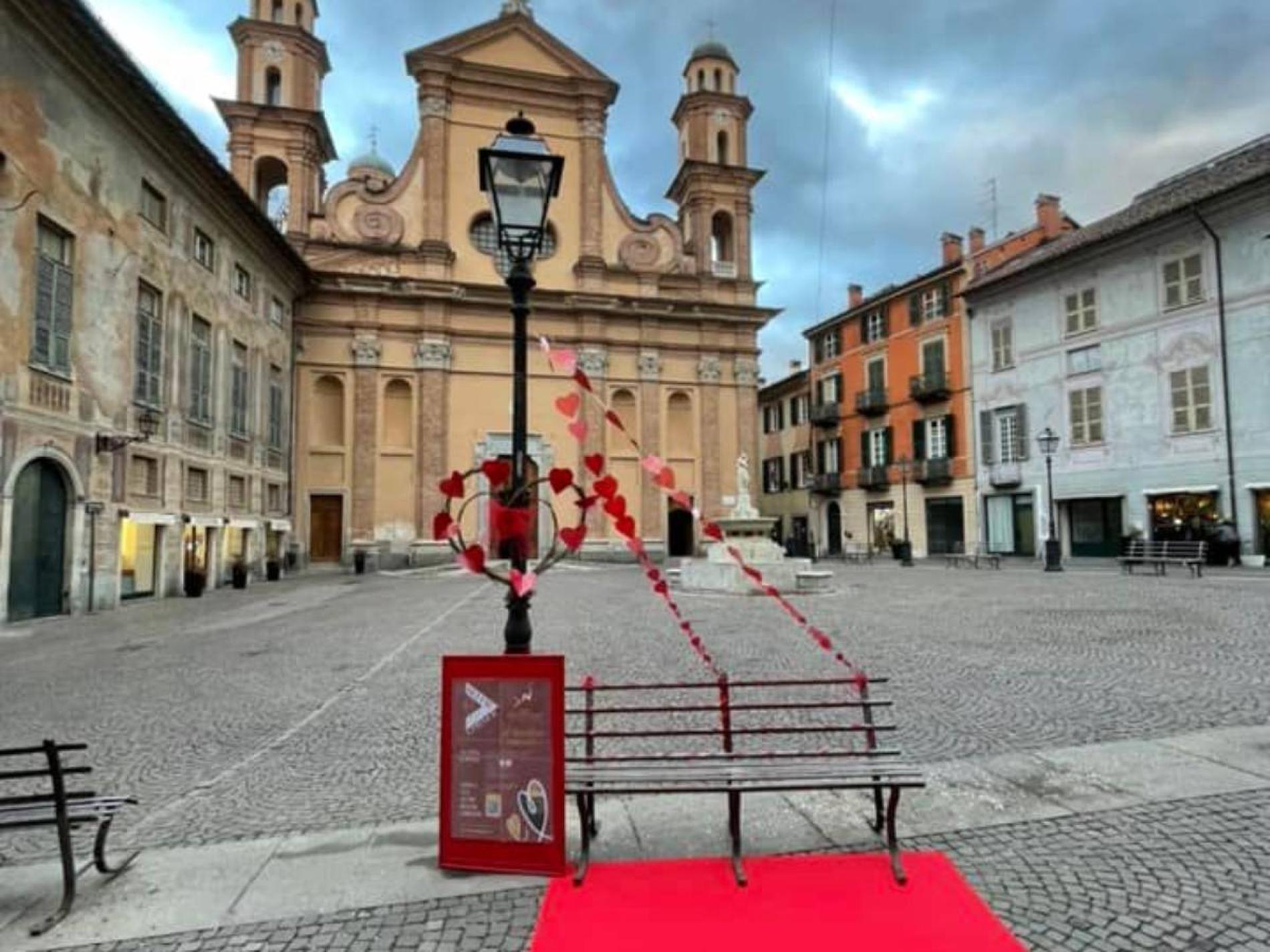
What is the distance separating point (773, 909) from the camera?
320 cm

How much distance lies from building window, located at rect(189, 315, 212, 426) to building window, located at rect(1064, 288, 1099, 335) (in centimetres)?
3022

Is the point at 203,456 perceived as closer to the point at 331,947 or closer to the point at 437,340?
the point at 437,340

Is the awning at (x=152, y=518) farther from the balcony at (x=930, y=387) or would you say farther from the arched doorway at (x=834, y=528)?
the arched doorway at (x=834, y=528)

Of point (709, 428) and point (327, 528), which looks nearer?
point (327, 528)

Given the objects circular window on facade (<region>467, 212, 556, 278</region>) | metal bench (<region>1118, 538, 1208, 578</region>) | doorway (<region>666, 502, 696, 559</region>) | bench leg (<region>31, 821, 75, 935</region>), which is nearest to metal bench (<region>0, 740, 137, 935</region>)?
bench leg (<region>31, 821, 75, 935</region>)

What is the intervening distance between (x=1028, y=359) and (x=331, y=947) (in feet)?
109

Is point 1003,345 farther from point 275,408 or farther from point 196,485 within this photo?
point 196,485

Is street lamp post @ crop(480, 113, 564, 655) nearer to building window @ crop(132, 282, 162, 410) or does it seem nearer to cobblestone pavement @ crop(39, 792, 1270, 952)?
cobblestone pavement @ crop(39, 792, 1270, 952)

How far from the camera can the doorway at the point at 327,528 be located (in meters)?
30.5

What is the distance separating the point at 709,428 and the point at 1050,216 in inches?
734

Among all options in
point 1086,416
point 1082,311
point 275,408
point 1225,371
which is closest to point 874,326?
point 1082,311

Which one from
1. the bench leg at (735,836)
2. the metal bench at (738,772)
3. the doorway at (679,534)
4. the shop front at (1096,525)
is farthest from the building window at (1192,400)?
the bench leg at (735,836)

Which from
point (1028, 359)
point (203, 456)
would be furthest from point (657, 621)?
point (1028, 359)

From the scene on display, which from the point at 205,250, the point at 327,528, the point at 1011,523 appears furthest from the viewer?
the point at 1011,523
